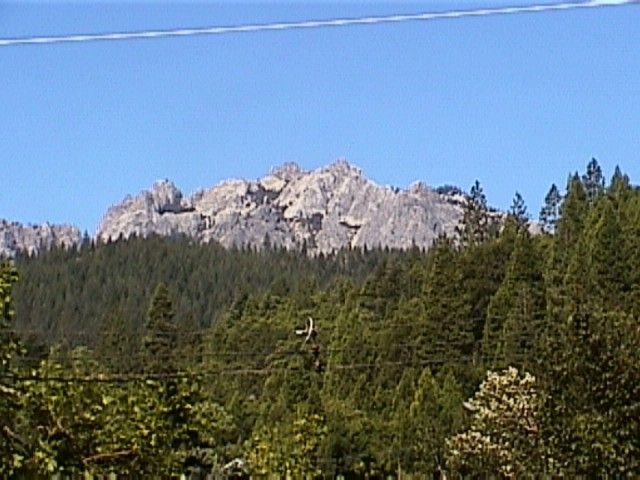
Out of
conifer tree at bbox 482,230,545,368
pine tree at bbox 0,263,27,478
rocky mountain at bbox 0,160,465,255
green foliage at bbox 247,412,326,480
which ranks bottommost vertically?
green foliage at bbox 247,412,326,480

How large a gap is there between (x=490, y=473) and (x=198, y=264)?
31.9 m

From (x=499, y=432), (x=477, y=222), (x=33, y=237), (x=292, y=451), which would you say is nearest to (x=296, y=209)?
(x=33, y=237)

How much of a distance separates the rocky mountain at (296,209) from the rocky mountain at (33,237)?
8.84m

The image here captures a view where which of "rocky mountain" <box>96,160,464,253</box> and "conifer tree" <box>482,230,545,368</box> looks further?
"rocky mountain" <box>96,160,464,253</box>

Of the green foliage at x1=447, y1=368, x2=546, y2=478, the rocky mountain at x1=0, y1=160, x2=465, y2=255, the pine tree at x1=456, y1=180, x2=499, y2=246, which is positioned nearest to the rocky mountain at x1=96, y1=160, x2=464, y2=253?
the rocky mountain at x1=0, y1=160, x2=465, y2=255

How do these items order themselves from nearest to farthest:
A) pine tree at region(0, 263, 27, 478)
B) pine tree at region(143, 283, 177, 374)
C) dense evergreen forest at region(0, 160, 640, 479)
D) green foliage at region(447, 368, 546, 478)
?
1. pine tree at region(0, 263, 27, 478)
2. dense evergreen forest at region(0, 160, 640, 479)
3. green foliage at region(447, 368, 546, 478)
4. pine tree at region(143, 283, 177, 374)

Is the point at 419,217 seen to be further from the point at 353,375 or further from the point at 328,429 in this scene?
the point at 328,429

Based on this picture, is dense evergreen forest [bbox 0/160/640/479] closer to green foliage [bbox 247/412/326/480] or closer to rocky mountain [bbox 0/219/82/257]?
green foliage [bbox 247/412/326/480]

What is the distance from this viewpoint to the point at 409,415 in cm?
2412

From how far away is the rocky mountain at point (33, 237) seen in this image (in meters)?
51.6

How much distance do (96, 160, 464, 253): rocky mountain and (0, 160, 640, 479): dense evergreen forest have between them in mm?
34780

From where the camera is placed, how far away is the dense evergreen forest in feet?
43.8

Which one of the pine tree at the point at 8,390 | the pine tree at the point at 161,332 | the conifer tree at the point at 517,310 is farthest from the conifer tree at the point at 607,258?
the pine tree at the point at 8,390

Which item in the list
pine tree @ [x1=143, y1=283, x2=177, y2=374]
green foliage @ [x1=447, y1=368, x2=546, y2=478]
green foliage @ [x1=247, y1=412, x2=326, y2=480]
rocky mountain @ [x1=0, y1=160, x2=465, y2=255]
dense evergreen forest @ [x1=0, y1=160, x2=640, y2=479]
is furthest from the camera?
rocky mountain @ [x1=0, y1=160, x2=465, y2=255]
